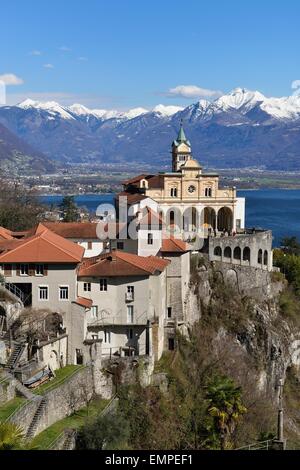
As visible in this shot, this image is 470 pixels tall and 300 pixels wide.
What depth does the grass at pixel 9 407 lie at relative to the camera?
1045 inches

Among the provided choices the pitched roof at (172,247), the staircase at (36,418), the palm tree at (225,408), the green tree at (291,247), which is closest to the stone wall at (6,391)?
the staircase at (36,418)

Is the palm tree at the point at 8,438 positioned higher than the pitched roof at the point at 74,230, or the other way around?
the pitched roof at the point at 74,230

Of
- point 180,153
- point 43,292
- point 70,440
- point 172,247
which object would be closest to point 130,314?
point 43,292

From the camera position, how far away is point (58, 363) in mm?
34938

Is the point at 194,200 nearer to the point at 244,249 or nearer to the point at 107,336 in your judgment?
the point at 244,249

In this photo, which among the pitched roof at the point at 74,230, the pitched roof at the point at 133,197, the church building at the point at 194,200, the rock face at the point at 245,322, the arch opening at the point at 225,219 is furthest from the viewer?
the arch opening at the point at 225,219

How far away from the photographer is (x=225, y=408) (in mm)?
28875

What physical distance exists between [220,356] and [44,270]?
1445 centimetres

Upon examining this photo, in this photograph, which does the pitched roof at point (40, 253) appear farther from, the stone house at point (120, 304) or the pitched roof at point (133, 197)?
the pitched roof at point (133, 197)

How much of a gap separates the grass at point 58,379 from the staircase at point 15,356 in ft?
4.96

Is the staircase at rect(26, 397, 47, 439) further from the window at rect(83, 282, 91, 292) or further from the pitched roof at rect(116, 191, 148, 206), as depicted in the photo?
the pitched roof at rect(116, 191, 148, 206)

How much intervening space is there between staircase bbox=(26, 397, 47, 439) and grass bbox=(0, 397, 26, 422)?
26.2 inches

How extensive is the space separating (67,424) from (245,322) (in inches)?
936

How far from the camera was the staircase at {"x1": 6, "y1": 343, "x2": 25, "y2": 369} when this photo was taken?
3116 centimetres
